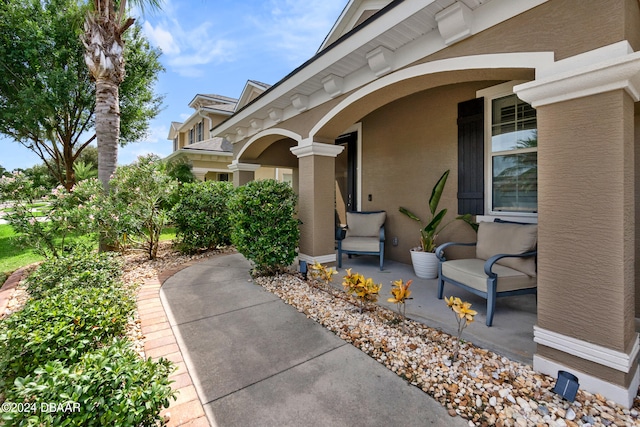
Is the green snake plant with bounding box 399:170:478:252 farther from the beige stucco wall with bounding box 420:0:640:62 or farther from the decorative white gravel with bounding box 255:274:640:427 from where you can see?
the beige stucco wall with bounding box 420:0:640:62

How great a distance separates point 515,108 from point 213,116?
47.0ft

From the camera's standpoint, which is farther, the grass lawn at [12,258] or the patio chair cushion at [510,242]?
the grass lawn at [12,258]

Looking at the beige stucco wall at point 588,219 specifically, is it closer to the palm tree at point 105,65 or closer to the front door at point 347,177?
the front door at point 347,177

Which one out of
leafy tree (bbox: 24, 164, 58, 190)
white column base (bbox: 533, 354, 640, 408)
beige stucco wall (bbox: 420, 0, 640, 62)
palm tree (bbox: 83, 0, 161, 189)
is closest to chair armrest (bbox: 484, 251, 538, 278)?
white column base (bbox: 533, 354, 640, 408)

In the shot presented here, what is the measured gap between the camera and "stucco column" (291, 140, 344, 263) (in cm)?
489

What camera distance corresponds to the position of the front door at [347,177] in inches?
260

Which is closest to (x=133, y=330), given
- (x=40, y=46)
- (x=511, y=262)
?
(x=511, y=262)

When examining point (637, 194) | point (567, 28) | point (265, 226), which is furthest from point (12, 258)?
point (637, 194)

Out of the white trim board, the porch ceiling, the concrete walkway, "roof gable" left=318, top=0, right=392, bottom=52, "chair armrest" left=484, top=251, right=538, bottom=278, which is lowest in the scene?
the concrete walkway

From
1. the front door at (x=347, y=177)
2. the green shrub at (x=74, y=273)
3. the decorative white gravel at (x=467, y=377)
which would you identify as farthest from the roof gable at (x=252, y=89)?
the decorative white gravel at (x=467, y=377)

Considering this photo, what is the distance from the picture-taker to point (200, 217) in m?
6.21

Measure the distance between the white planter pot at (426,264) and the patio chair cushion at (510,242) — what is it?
0.88 meters

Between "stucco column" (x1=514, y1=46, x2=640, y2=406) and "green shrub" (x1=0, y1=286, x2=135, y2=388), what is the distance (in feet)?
11.5

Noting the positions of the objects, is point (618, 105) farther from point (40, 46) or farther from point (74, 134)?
point (74, 134)
